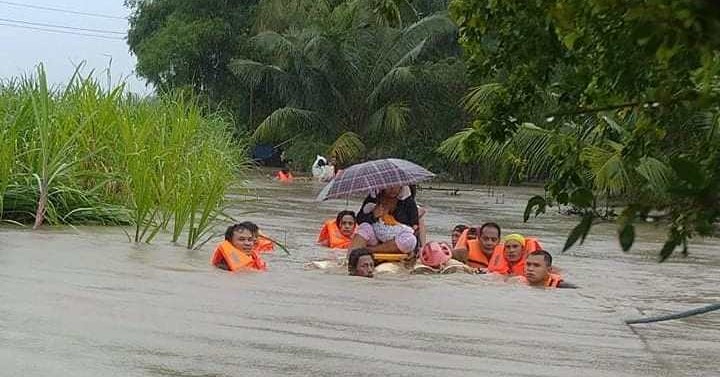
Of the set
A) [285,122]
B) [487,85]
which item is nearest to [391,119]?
[285,122]

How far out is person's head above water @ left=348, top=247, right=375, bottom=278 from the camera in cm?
984

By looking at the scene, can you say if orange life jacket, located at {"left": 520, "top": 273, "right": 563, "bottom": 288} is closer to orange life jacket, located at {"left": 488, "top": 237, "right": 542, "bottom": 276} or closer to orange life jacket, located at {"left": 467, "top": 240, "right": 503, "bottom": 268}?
orange life jacket, located at {"left": 488, "top": 237, "right": 542, "bottom": 276}

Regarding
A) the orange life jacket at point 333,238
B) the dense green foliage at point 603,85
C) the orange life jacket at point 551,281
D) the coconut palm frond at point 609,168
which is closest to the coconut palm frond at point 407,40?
the orange life jacket at point 333,238

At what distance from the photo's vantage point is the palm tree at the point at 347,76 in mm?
32312

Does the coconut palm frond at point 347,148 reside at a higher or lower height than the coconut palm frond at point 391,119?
lower

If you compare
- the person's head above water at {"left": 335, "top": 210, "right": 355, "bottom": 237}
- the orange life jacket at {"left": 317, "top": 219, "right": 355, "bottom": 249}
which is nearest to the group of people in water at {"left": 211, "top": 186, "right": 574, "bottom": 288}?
the orange life jacket at {"left": 317, "top": 219, "right": 355, "bottom": 249}

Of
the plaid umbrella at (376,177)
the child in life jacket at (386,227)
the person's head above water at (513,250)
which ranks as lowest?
the person's head above water at (513,250)

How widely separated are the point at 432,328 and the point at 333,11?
28.3 metres

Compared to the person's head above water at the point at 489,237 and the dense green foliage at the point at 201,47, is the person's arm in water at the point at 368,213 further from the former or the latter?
the dense green foliage at the point at 201,47

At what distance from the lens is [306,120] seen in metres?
34.0

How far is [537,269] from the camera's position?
977 cm

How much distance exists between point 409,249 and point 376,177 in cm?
74

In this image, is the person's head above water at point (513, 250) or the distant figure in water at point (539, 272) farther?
the person's head above water at point (513, 250)

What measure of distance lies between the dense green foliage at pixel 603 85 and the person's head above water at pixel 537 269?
21.7 feet
